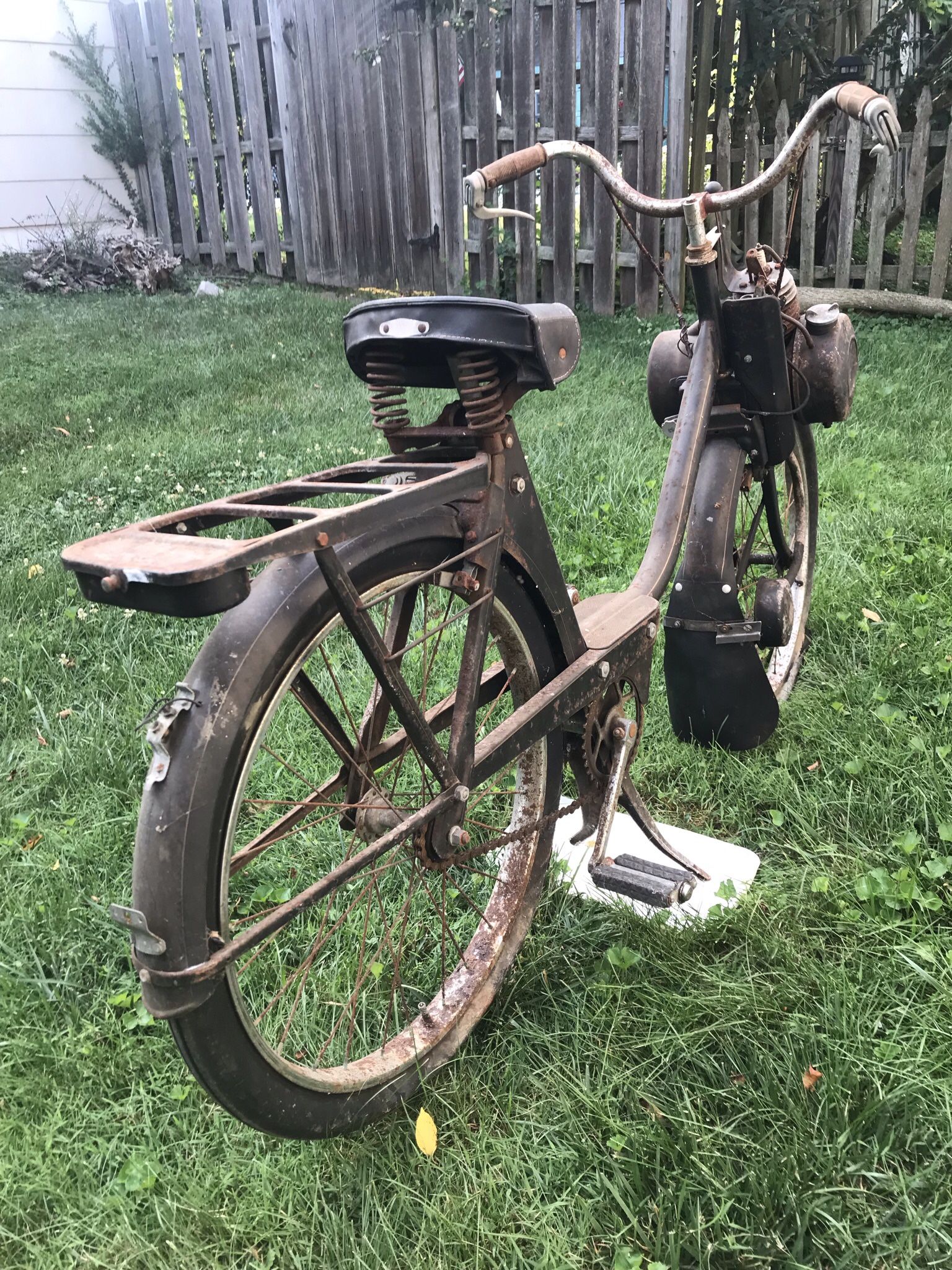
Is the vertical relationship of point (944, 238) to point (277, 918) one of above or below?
above

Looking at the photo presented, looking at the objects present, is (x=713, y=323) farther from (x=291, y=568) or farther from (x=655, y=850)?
(x=291, y=568)

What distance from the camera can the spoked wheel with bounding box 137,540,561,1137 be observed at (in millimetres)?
1290

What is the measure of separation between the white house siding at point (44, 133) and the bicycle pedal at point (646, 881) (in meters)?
10.3

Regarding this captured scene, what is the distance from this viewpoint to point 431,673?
2.97 metres

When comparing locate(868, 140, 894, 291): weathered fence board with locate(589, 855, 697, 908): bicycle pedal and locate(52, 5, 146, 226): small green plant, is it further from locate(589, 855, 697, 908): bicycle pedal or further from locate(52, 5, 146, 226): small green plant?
locate(52, 5, 146, 226): small green plant

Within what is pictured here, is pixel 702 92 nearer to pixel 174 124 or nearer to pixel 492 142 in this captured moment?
pixel 492 142

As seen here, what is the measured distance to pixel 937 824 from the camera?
2.22 metres

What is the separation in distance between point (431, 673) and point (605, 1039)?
137 cm

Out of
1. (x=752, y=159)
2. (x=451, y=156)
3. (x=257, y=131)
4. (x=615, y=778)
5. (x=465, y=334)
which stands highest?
(x=257, y=131)

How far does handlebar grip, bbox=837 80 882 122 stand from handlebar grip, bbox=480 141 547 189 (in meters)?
0.70

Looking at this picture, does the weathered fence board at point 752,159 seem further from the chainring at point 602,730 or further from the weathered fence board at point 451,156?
the chainring at point 602,730

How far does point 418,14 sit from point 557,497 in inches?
194

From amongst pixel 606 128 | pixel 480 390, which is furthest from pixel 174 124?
pixel 480 390

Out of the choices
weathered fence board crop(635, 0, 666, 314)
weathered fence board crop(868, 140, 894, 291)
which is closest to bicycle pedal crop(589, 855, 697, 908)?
weathered fence board crop(635, 0, 666, 314)
